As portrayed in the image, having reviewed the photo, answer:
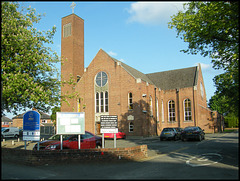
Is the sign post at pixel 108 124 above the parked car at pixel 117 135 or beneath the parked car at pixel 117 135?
above

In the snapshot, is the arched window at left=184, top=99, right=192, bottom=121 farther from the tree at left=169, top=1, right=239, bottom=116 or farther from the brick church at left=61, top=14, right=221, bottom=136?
the tree at left=169, top=1, right=239, bottom=116

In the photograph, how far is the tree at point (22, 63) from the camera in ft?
39.4

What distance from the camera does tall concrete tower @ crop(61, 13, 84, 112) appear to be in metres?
37.0

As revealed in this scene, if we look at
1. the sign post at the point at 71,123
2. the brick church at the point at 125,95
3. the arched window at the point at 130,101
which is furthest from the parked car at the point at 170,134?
the sign post at the point at 71,123

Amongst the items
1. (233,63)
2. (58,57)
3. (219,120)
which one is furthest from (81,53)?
(233,63)

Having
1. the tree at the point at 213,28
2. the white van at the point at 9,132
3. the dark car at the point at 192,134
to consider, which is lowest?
the white van at the point at 9,132

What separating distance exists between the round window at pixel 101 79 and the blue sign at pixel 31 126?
2337 cm

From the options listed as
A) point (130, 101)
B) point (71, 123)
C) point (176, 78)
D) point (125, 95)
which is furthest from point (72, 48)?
point (71, 123)

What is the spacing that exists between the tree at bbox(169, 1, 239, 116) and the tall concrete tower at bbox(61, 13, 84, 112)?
2605 centimetres

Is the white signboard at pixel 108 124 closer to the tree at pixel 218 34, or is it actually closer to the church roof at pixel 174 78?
the tree at pixel 218 34

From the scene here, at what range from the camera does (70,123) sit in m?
11.1

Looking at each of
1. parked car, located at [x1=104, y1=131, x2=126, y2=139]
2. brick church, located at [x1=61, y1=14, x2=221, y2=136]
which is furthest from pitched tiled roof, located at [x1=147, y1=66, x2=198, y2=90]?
parked car, located at [x1=104, y1=131, x2=126, y2=139]

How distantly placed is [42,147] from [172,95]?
30523mm

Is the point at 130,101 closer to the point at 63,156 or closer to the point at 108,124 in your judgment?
the point at 108,124
